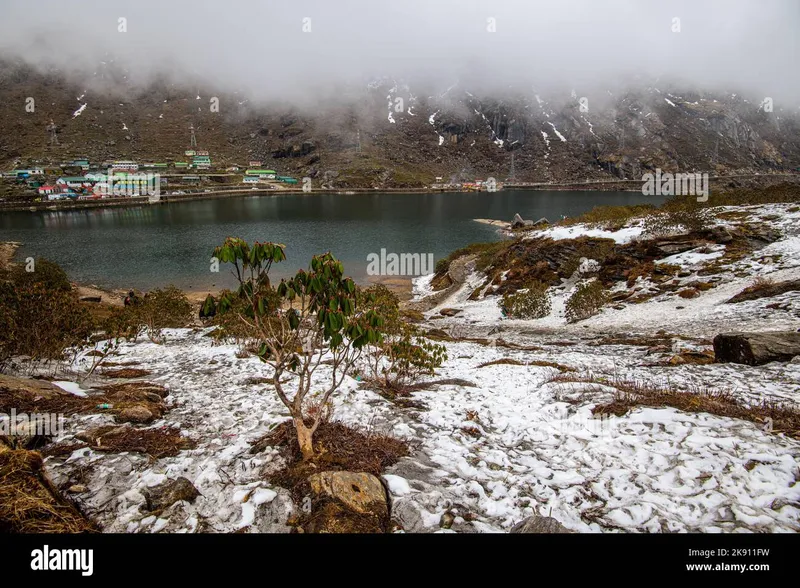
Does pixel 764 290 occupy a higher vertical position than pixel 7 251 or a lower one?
lower

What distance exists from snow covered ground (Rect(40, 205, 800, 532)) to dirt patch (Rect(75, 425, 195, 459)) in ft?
0.66

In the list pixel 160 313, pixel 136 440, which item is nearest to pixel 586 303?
pixel 136 440

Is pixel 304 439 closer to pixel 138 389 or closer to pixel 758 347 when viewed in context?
pixel 138 389

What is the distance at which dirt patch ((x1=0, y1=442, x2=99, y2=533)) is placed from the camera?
3.37 m

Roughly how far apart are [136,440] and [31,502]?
2.41 meters

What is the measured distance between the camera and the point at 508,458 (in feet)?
20.2

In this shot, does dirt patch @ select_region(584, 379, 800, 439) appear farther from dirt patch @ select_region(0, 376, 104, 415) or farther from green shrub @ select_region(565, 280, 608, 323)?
green shrub @ select_region(565, 280, 608, 323)

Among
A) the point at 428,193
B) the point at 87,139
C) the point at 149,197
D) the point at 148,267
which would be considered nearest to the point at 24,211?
the point at 149,197

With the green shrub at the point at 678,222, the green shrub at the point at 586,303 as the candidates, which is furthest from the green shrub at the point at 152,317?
the green shrub at the point at 678,222

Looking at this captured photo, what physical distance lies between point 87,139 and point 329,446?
261211 mm

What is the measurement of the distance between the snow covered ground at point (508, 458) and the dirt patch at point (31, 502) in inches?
16.3

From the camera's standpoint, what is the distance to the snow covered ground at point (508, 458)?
4.49 metres

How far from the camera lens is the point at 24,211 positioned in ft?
344
